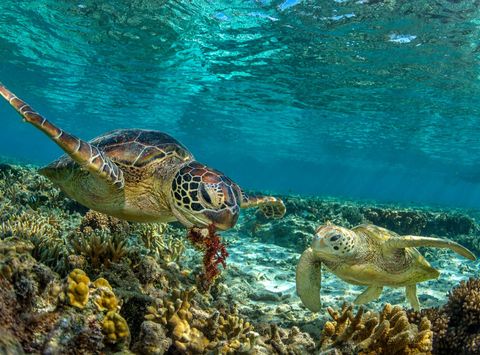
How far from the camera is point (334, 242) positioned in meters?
4.12

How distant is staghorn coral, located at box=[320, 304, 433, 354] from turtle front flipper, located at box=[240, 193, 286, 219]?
2186 millimetres

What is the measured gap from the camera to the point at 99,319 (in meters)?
2.41

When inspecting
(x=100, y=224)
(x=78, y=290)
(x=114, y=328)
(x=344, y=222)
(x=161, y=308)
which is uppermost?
(x=78, y=290)

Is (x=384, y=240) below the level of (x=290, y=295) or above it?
above

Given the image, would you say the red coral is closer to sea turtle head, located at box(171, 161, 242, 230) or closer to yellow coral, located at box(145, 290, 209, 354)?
sea turtle head, located at box(171, 161, 242, 230)

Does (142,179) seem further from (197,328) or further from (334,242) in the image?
(334,242)

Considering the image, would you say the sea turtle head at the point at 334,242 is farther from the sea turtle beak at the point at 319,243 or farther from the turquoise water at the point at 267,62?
the turquoise water at the point at 267,62

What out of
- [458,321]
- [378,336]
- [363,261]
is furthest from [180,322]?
[458,321]

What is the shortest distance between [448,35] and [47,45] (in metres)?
19.0

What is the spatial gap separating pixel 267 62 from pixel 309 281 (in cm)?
1420

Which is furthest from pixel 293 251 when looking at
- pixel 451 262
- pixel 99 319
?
pixel 99 319

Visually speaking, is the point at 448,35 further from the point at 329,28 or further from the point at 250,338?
the point at 250,338

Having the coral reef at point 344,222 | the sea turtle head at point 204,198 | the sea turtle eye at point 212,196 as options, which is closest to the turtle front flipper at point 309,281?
the sea turtle head at point 204,198

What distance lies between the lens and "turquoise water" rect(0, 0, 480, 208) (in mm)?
12383
